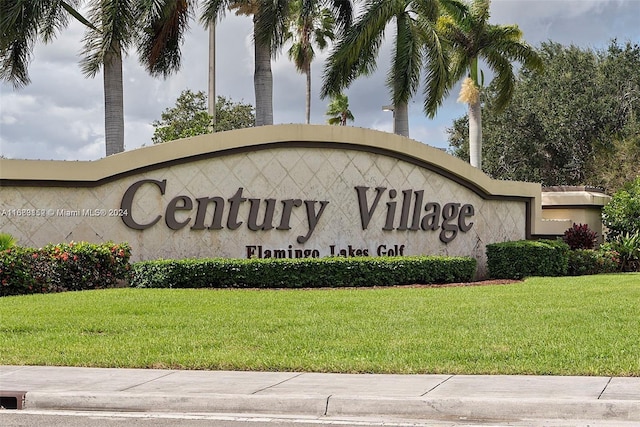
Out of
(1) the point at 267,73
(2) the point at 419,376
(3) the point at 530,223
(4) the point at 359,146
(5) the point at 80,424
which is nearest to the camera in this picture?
(5) the point at 80,424

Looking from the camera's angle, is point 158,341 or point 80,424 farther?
point 158,341

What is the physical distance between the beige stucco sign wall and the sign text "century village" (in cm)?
3

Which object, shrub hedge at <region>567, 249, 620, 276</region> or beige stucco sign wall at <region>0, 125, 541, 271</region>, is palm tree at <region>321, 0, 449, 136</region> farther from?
shrub hedge at <region>567, 249, 620, 276</region>

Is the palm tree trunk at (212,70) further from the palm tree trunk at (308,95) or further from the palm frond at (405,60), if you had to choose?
the palm frond at (405,60)

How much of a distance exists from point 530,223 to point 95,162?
53.5 feet

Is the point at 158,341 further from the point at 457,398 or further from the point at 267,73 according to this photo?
the point at 267,73

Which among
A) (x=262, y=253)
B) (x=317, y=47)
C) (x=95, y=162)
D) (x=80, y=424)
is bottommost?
(x=80, y=424)

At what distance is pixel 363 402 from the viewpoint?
8.44 m

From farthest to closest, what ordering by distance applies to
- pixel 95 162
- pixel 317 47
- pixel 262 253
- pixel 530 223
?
pixel 317 47 < pixel 530 223 < pixel 262 253 < pixel 95 162

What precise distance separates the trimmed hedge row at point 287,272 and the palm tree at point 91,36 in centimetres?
709

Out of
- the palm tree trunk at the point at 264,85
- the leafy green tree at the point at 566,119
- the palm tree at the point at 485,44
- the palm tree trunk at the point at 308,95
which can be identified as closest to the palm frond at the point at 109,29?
the palm tree trunk at the point at 264,85

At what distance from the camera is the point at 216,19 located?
26000mm

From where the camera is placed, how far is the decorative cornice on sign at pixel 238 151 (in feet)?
65.7

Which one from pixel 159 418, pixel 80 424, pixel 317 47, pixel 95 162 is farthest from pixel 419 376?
pixel 317 47
